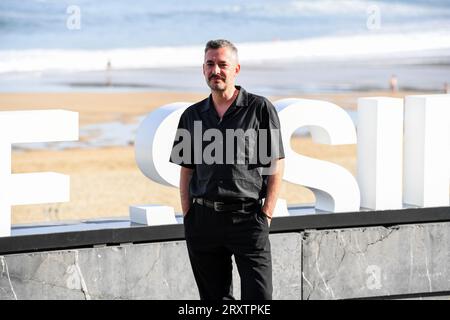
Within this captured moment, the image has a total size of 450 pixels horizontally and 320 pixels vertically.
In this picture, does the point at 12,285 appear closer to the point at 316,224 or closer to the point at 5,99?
the point at 316,224

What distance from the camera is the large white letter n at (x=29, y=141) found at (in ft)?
25.5

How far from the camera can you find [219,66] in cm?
607

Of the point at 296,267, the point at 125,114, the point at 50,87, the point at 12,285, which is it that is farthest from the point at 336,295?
the point at 50,87

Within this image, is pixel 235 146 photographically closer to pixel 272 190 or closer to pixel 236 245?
pixel 272 190

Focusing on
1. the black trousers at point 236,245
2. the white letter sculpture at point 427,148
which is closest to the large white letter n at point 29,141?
the black trousers at point 236,245

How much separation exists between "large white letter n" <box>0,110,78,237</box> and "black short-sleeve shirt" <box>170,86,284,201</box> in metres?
1.83

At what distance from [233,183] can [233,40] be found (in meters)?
33.8

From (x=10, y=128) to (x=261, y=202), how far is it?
2.22 metres

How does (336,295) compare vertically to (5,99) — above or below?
below

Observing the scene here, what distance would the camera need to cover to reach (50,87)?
1038 inches

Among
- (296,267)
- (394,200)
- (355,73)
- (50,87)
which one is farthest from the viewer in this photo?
(355,73)

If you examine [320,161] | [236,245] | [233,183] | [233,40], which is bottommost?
[236,245]

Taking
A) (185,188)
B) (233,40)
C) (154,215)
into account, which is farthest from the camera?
(233,40)

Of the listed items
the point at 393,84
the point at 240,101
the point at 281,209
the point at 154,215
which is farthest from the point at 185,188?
the point at 393,84
